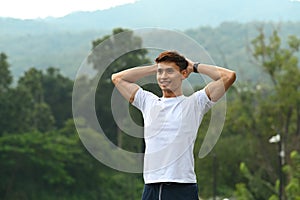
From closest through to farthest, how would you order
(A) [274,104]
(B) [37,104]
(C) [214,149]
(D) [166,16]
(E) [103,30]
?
(A) [274,104] → (C) [214,149] → (B) [37,104] → (E) [103,30] → (D) [166,16]

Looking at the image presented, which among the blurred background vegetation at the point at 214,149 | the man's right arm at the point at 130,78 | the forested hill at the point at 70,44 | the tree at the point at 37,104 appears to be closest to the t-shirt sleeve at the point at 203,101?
the man's right arm at the point at 130,78

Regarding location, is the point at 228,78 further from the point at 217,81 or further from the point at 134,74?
the point at 134,74

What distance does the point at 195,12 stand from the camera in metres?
84.6

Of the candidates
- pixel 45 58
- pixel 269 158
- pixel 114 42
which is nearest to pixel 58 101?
pixel 269 158

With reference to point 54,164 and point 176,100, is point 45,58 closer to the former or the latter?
point 54,164

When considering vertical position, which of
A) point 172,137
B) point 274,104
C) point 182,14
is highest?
point 182,14

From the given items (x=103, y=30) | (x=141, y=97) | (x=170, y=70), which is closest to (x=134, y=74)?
(x=141, y=97)

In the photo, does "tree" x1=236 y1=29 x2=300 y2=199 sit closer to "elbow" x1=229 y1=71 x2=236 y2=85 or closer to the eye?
"elbow" x1=229 y1=71 x2=236 y2=85

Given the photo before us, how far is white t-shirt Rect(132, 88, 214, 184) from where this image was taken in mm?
2656

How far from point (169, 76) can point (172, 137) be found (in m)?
0.22

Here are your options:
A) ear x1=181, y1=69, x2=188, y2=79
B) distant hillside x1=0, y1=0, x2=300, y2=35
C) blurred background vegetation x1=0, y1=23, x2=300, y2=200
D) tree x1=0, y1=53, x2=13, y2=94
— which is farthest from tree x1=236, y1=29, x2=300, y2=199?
distant hillside x1=0, y1=0, x2=300, y2=35

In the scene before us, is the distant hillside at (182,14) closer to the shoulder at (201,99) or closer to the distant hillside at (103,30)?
the distant hillside at (103,30)

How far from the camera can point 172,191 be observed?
2650 millimetres

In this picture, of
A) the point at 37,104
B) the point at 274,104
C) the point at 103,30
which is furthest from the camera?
the point at 103,30
